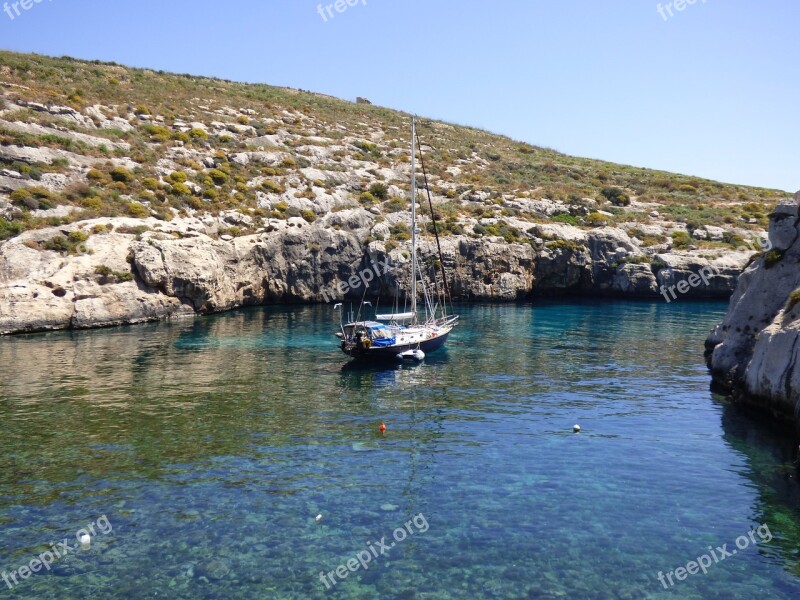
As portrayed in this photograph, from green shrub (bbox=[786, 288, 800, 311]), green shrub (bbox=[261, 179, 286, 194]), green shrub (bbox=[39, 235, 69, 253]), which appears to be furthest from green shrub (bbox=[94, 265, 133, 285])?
green shrub (bbox=[786, 288, 800, 311])

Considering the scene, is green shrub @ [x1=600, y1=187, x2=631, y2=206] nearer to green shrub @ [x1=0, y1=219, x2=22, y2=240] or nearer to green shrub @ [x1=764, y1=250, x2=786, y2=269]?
green shrub @ [x1=764, y1=250, x2=786, y2=269]

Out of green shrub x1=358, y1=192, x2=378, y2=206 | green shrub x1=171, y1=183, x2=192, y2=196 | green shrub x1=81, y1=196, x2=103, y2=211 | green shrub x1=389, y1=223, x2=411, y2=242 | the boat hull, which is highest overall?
green shrub x1=358, y1=192, x2=378, y2=206

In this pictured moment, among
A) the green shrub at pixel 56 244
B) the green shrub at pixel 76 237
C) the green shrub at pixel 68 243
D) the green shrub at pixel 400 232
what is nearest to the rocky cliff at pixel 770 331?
the green shrub at pixel 400 232

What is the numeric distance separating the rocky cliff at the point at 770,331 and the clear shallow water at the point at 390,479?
56.2 inches

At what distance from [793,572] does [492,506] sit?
7.70m

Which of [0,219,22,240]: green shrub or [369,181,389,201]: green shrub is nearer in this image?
[0,219,22,240]: green shrub

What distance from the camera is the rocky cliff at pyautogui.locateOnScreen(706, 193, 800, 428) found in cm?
2473

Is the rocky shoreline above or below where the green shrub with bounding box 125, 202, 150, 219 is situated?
below

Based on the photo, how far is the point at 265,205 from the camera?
81.5 m

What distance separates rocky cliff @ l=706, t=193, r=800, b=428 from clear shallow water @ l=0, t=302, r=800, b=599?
1428 millimetres

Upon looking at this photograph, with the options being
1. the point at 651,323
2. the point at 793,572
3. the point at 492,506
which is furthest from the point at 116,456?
the point at 651,323

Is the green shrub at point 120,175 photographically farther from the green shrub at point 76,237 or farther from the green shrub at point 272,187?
the green shrub at point 272,187

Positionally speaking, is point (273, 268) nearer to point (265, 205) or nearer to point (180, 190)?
point (265, 205)

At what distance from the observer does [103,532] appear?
55.6ft
